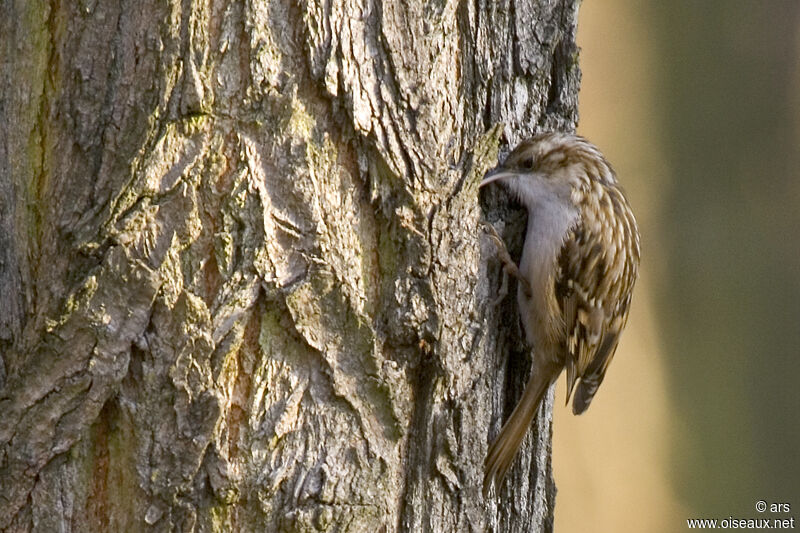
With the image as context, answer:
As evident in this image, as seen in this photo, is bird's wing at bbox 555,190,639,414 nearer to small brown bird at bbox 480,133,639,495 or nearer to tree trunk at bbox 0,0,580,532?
small brown bird at bbox 480,133,639,495

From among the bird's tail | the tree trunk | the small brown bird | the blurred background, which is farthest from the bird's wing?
the blurred background

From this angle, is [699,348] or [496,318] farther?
[699,348]

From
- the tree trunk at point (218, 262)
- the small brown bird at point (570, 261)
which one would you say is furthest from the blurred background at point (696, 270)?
the tree trunk at point (218, 262)

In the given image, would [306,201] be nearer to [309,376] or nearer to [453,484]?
[309,376]

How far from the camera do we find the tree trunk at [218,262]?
1.68 m

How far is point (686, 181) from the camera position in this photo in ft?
13.3

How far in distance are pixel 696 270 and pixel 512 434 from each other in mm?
2411

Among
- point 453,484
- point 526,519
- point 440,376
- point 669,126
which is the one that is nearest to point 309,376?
point 440,376

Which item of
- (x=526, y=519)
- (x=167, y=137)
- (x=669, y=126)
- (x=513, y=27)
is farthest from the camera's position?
(x=669, y=126)

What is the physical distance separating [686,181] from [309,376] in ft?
9.07

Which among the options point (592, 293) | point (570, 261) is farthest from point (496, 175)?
point (592, 293)

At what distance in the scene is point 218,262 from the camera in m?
1.68

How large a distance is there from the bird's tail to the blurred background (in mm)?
1785

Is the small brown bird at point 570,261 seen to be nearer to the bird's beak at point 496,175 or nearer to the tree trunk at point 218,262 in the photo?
the bird's beak at point 496,175
